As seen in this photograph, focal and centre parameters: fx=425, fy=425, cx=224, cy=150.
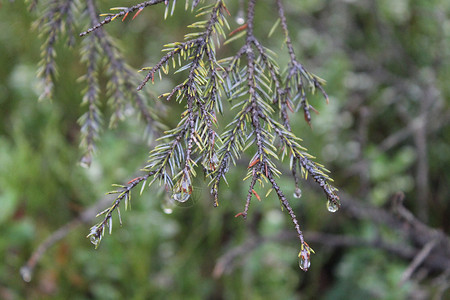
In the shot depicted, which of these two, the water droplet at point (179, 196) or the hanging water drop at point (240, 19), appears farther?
the hanging water drop at point (240, 19)

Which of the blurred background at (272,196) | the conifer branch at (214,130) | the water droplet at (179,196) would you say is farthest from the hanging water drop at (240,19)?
the blurred background at (272,196)

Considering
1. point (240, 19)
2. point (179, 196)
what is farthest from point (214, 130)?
point (240, 19)

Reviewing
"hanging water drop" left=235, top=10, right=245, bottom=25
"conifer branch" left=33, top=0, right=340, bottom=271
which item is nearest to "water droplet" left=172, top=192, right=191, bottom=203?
"conifer branch" left=33, top=0, right=340, bottom=271

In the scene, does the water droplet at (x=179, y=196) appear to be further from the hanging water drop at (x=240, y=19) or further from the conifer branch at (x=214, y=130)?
the hanging water drop at (x=240, y=19)

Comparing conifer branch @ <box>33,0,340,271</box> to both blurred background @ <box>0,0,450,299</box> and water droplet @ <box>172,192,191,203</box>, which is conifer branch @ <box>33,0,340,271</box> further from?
blurred background @ <box>0,0,450,299</box>

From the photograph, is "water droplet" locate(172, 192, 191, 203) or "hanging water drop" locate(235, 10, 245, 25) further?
"hanging water drop" locate(235, 10, 245, 25)

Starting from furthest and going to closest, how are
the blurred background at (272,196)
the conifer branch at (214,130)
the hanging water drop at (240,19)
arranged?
1. the blurred background at (272,196)
2. the hanging water drop at (240,19)
3. the conifer branch at (214,130)

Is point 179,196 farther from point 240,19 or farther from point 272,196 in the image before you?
point 272,196

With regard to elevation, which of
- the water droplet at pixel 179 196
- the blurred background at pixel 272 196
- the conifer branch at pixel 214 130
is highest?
the conifer branch at pixel 214 130
